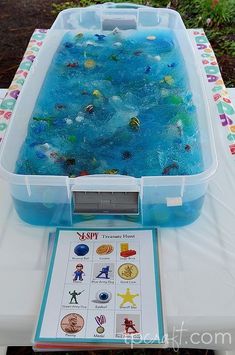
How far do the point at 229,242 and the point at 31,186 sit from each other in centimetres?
40

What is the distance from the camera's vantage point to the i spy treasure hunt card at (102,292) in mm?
675

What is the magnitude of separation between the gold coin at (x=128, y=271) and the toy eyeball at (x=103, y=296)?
45 millimetres

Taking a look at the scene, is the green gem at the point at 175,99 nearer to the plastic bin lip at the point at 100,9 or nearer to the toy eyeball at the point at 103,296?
the plastic bin lip at the point at 100,9

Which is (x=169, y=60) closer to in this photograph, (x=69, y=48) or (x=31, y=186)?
(x=69, y=48)

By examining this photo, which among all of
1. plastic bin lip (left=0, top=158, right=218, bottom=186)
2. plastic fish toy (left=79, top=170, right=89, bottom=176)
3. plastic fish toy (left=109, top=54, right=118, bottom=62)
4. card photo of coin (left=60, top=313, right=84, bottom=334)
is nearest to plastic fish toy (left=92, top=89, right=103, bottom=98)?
plastic fish toy (left=109, top=54, right=118, bottom=62)

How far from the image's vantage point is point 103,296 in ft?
2.39

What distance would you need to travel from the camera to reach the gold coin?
762 mm

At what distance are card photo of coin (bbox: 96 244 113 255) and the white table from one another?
101mm

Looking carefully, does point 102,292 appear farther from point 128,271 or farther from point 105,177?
point 105,177

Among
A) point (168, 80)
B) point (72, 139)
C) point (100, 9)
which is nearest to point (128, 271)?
point (72, 139)

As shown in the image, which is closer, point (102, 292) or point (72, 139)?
point (102, 292)

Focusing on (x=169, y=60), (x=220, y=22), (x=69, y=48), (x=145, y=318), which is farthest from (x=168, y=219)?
(x=220, y=22)

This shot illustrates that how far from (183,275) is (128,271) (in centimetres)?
10

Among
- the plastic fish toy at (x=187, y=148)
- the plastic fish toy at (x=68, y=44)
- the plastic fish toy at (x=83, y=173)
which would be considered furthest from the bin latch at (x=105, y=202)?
the plastic fish toy at (x=68, y=44)
